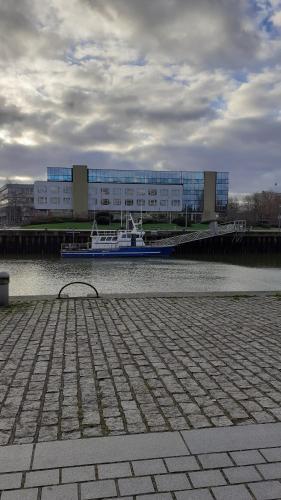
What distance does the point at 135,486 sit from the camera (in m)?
2.81

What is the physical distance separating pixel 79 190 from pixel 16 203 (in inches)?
1735

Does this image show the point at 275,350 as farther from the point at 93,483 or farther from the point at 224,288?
the point at 224,288

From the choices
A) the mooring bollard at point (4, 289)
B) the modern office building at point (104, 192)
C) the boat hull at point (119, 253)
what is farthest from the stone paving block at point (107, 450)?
the modern office building at point (104, 192)

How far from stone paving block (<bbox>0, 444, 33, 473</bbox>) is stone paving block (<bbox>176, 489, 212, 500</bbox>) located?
120cm

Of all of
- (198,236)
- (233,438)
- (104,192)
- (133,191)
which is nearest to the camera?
(233,438)

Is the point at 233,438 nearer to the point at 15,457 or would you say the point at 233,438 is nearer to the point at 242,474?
the point at 242,474

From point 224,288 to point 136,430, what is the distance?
20.8 metres

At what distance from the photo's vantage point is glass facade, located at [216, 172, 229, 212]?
110744 millimetres

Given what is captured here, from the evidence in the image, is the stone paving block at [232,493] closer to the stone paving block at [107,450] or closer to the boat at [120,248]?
the stone paving block at [107,450]

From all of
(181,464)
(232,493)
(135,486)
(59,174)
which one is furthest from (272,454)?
(59,174)

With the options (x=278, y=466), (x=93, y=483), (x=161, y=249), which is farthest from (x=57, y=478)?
(x=161, y=249)

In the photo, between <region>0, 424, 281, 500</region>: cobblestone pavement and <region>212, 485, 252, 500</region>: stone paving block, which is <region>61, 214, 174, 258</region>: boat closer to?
<region>0, 424, 281, 500</region>: cobblestone pavement

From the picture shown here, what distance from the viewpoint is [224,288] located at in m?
23.8

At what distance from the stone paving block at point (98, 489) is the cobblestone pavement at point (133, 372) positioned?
2.26 feet
